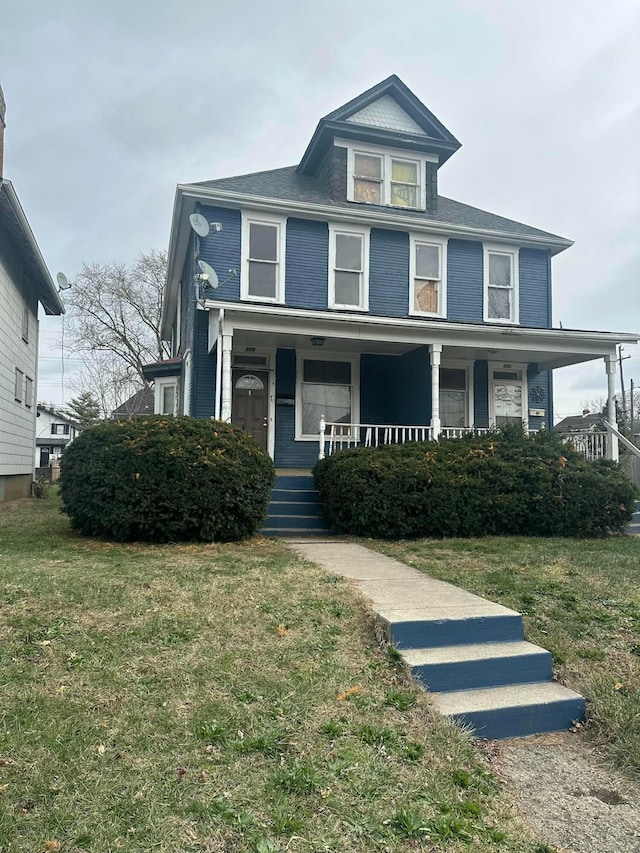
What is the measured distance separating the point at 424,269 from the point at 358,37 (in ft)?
15.2

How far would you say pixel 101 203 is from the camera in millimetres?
19328

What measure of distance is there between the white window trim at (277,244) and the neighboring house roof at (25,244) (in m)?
4.26

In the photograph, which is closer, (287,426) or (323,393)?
(287,426)

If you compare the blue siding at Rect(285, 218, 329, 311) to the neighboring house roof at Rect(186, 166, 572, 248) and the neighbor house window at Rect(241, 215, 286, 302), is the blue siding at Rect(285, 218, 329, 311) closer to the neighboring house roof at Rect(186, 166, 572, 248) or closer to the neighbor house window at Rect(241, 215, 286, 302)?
the neighbor house window at Rect(241, 215, 286, 302)

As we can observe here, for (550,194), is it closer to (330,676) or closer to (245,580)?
(245,580)

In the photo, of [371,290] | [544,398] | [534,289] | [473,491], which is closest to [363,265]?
[371,290]

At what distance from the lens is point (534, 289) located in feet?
44.7

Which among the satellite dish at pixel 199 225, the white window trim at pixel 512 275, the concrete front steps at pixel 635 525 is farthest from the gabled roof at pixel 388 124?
the concrete front steps at pixel 635 525

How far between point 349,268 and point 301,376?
2547mm

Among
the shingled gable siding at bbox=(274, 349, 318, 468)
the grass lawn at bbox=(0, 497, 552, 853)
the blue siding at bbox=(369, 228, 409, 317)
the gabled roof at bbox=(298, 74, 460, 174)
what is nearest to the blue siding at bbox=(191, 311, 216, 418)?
the shingled gable siding at bbox=(274, 349, 318, 468)

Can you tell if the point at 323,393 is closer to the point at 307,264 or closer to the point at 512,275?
the point at 307,264

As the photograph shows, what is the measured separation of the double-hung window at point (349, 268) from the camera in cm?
1232

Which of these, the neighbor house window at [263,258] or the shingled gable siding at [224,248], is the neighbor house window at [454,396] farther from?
the shingled gable siding at [224,248]

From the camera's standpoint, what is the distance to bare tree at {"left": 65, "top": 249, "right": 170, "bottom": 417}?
98.4ft
